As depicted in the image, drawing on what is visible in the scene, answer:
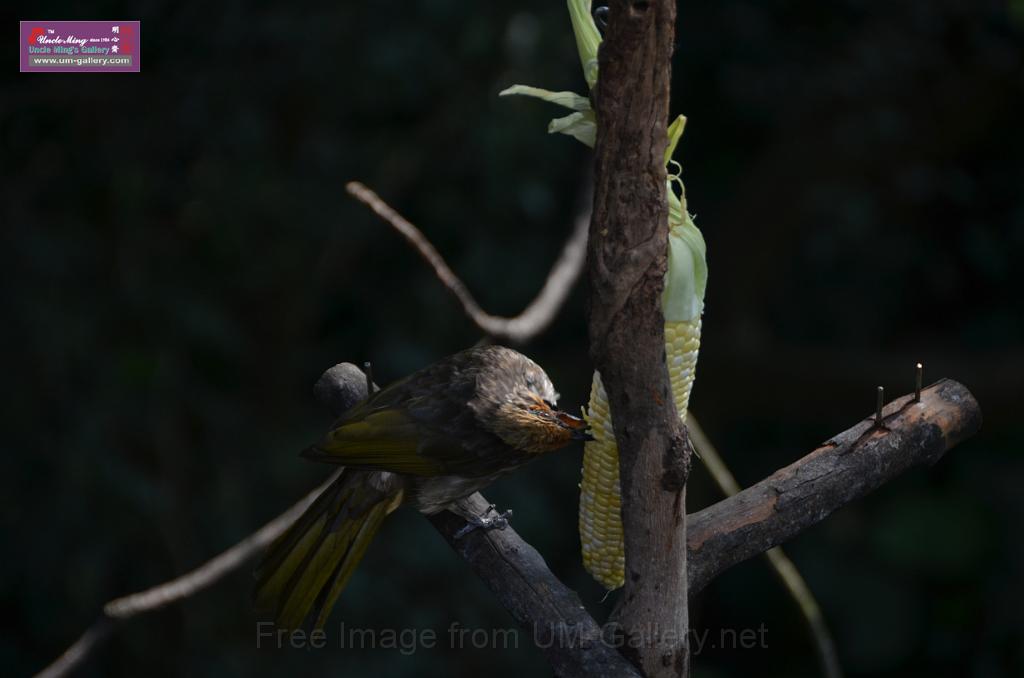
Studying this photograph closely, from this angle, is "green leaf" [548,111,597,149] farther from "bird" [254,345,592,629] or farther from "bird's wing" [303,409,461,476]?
"bird's wing" [303,409,461,476]

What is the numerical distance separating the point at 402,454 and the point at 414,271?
2167mm

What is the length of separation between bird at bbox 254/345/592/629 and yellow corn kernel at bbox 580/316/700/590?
115 mm

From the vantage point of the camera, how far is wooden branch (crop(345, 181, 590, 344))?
6.48 ft

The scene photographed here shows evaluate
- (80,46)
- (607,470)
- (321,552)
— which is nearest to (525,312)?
(321,552)

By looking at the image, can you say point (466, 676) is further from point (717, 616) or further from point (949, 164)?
point (949, 164)

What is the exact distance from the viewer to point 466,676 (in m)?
3.91

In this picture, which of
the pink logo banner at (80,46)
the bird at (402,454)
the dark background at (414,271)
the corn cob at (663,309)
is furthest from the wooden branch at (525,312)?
the pink logo banner at (80,46)

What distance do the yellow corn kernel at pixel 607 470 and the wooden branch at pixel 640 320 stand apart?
0.07 meters

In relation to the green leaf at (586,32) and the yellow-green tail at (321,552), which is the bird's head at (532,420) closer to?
the yellow-green tail at (321,552)

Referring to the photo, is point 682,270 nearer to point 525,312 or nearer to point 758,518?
point 758,518

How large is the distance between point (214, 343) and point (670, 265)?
272cm

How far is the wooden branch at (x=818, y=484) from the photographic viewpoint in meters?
1.69

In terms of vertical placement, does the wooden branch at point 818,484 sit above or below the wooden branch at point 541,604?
above

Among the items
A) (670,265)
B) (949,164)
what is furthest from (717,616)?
(670,265)
